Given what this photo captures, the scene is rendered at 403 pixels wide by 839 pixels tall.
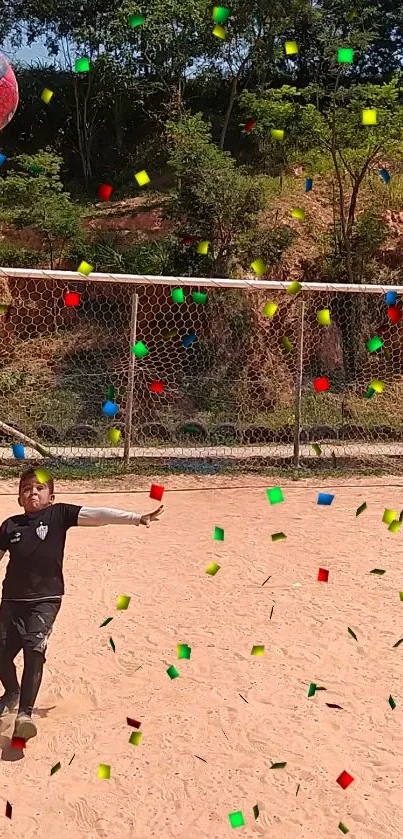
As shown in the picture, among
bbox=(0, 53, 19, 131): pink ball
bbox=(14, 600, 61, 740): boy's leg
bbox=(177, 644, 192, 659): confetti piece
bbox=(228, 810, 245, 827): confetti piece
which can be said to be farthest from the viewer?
bbox=(0, 53, 19, 131): pink ball

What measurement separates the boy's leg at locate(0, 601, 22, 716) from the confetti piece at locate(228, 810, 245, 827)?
113 cm

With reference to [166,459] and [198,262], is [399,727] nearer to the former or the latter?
[166,459]

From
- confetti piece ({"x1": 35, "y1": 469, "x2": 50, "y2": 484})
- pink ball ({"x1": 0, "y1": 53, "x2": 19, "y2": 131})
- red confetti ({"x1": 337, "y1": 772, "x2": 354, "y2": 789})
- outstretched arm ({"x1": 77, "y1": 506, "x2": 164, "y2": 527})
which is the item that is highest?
pink ball ({"x1": 0, "y1": 53, "x2": 19, "y2": 131})

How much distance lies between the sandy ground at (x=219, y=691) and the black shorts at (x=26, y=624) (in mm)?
396

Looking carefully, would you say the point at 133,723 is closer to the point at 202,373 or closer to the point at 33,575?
the point at 33,575

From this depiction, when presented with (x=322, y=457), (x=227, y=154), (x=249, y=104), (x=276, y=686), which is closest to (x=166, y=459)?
(x=322, y=457)

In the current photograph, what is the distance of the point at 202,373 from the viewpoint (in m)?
13.1

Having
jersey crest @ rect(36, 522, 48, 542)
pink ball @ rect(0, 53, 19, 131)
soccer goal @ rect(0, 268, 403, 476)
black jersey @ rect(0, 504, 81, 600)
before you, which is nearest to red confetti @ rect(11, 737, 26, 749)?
black jersey @ rect(0, 504, 81, 600)

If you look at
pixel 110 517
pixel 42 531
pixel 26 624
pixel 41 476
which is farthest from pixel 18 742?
pixel 41 476

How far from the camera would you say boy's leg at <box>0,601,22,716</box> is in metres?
3.44

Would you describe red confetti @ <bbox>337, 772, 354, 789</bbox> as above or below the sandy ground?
above

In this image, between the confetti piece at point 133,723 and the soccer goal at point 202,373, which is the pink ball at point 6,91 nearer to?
the soccer goal at point 202,373

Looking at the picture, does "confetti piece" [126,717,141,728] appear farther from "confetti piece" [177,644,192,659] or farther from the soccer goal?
the soccer goal

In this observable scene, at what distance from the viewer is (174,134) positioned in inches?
653
